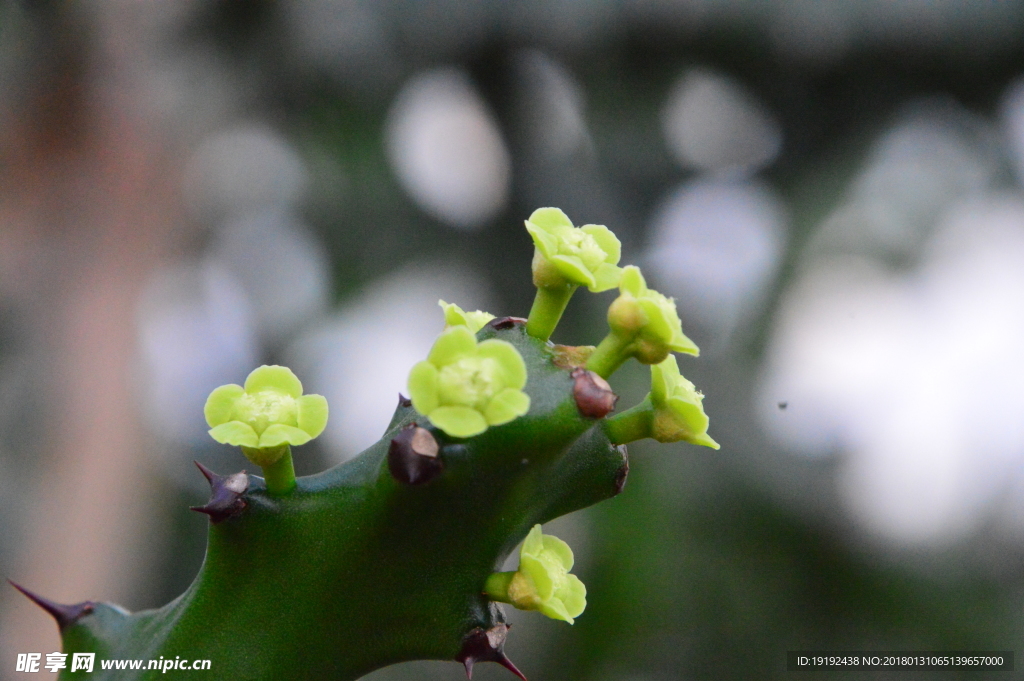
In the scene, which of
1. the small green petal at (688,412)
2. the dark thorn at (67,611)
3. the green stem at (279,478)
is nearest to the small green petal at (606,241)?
the small green petal at (688,412)

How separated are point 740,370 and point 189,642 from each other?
490 centimetres

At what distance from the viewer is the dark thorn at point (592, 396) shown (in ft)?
2.63

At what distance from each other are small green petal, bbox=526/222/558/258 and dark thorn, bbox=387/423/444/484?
0.25 m

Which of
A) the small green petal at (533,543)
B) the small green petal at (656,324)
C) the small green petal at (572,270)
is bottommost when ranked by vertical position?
the small green petal at (533,543)

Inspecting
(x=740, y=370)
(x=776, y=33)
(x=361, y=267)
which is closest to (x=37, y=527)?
(x=361, y=267)

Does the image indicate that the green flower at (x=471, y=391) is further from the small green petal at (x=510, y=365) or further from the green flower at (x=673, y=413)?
the green flower at (x=673, y=413)

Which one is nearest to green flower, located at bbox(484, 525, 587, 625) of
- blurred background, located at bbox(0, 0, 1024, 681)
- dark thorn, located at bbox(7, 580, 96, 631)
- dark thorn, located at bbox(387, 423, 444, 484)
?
dark thorn, located at bbox(387, 423, 444, 484)

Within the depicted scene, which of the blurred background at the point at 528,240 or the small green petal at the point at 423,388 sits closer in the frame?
the small green petal at the point at 423,388

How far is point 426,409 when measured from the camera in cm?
76

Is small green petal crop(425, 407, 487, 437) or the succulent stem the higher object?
small green petal crop(425, 407, 487, 437)

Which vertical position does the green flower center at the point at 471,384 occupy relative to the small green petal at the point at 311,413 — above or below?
above

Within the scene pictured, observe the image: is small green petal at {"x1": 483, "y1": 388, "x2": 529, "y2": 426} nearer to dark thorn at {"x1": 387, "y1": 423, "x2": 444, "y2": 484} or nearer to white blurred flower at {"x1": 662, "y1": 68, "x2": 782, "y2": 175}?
dark thorn at {"x1": 387, "y1": 423, "x2": 444, "y2": 484}

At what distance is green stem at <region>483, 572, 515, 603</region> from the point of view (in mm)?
840

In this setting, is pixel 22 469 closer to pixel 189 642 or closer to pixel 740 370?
pixel 740 370
